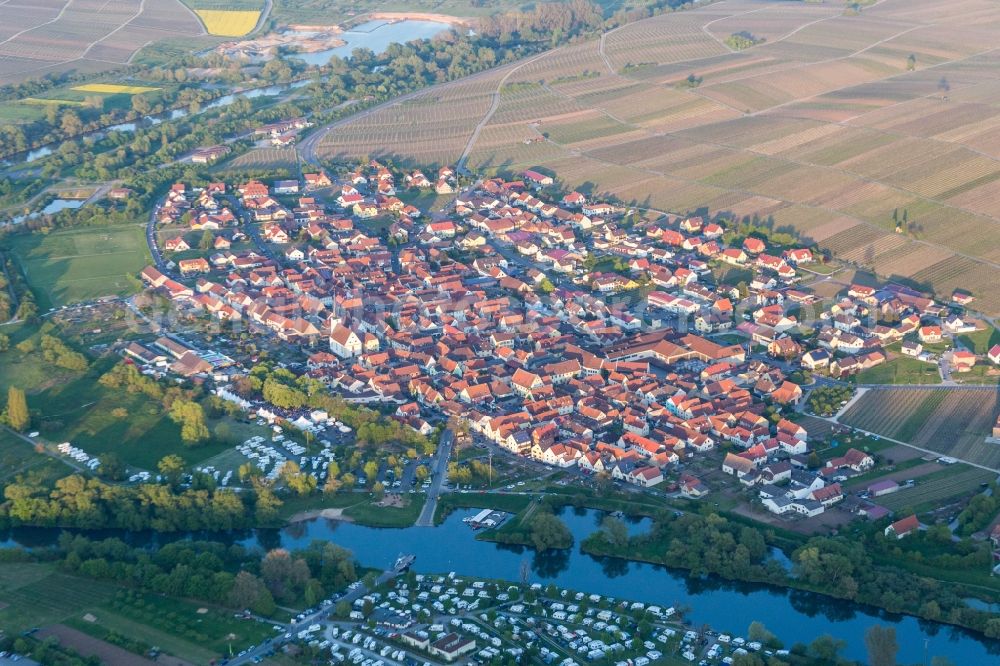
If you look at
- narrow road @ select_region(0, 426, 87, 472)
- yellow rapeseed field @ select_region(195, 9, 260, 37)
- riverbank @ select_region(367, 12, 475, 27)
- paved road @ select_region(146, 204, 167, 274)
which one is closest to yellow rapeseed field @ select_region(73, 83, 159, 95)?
yellow rapeseed field @ select_region(195, 9, 260, 37)

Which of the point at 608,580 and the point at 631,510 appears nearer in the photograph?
the point at 608,580

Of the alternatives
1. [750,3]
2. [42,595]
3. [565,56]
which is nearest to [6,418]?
[42,595]

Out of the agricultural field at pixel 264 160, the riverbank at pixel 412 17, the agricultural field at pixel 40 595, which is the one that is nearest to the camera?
the agricultural field at pixel 40 595

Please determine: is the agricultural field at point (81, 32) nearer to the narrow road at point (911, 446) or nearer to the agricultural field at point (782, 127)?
the agricultural field at point (782, 127)

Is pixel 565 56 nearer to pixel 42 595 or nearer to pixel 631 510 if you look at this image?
pixel 631 510

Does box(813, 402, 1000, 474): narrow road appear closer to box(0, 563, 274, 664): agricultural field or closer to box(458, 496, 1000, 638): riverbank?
box(458, 496, 1000, 638): riverbank

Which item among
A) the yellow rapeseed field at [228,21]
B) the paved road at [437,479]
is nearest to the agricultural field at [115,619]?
the paved road at [437,479]

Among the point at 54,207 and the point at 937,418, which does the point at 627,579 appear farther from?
the point at 54,207

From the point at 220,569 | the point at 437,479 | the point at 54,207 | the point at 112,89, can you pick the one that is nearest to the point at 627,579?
the point at 437,479
